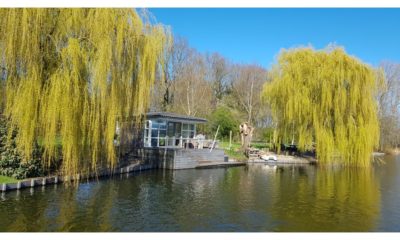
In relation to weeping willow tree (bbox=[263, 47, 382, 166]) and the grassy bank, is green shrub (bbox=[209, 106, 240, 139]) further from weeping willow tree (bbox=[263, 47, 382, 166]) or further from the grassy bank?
the grassy bank

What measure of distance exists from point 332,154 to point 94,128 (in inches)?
636

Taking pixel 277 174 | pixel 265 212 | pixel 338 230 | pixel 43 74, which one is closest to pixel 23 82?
pixel 43 74

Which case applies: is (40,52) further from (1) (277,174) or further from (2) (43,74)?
(1) (277,174)

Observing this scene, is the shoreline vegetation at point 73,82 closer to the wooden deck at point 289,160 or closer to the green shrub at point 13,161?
the green shrub at point 13,161

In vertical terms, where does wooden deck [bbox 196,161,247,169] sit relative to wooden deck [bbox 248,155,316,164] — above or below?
below

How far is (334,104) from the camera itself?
2366cm

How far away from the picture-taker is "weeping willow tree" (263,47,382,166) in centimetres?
2302

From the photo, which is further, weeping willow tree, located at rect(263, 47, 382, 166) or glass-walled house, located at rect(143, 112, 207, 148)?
weeping willow tree, located at rect(263, 47, 382, 166)

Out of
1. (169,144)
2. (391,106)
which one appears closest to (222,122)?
(169,144)

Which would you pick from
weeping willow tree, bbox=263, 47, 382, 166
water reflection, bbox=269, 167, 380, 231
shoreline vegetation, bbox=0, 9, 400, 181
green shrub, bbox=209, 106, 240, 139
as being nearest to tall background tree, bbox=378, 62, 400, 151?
green shrub, bbox=209, 106, 240, 139

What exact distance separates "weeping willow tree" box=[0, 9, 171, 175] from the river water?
171cm

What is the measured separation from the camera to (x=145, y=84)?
1391cm

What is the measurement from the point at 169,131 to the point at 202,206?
13.4m

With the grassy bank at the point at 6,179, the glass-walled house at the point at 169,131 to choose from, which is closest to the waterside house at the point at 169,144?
the glass-walled house at the point at 169,131
